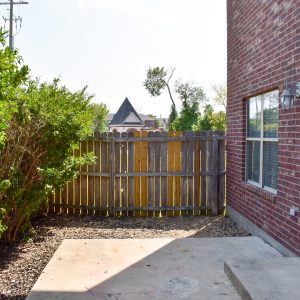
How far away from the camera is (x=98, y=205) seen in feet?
25.5

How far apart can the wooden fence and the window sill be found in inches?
51.9

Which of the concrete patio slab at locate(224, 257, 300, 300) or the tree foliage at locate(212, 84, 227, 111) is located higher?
the tree foliage at locate(212, 84, 227, 111)

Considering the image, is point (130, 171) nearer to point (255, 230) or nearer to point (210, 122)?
point (255, 230)

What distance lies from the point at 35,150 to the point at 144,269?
2.71 metres

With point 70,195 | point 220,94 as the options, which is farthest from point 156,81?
point 70,195

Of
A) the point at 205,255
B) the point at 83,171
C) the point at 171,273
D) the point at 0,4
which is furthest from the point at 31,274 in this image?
the point at 0,4

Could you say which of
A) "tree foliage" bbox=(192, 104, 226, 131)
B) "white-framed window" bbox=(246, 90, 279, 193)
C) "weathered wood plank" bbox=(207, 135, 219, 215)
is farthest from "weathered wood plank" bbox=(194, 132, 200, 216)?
"tree foliage" bbox=(192, 104, 226, 131)

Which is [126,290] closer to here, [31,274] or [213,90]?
[31,274]

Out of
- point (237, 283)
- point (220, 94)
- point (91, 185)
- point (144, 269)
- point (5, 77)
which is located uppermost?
point (220, 94)

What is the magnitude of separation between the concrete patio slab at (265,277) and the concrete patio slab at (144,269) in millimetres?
174

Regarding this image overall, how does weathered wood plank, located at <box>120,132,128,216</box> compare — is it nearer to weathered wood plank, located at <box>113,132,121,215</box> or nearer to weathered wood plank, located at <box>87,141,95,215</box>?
weathered wood plank, located at <box>113,132,121,215</box>

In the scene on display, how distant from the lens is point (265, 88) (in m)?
5.28

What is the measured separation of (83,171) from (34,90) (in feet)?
7.30

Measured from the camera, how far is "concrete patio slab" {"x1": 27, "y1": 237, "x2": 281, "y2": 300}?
11.7ft
